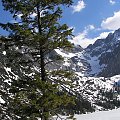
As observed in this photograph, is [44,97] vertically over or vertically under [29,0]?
under

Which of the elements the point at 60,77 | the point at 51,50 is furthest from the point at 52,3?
the point at 60,77

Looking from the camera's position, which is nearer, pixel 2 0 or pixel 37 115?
pixel 37 115

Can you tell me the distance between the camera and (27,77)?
77.6ft

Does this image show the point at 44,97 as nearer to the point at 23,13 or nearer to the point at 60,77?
the point at 60,77

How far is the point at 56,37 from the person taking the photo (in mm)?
24344

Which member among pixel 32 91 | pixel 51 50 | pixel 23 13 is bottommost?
pixel 32 91

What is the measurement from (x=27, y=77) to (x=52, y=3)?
555 cm

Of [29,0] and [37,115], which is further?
[29,0]

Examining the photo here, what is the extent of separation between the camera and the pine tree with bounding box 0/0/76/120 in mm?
23281

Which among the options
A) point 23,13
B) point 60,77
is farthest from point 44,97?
point 23,13

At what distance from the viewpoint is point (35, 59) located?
81.6 feet

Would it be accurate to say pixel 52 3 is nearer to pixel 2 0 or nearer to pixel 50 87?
pixel 2 0

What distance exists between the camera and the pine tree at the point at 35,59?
23.3 m

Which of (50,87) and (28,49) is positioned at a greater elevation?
(28,49)
